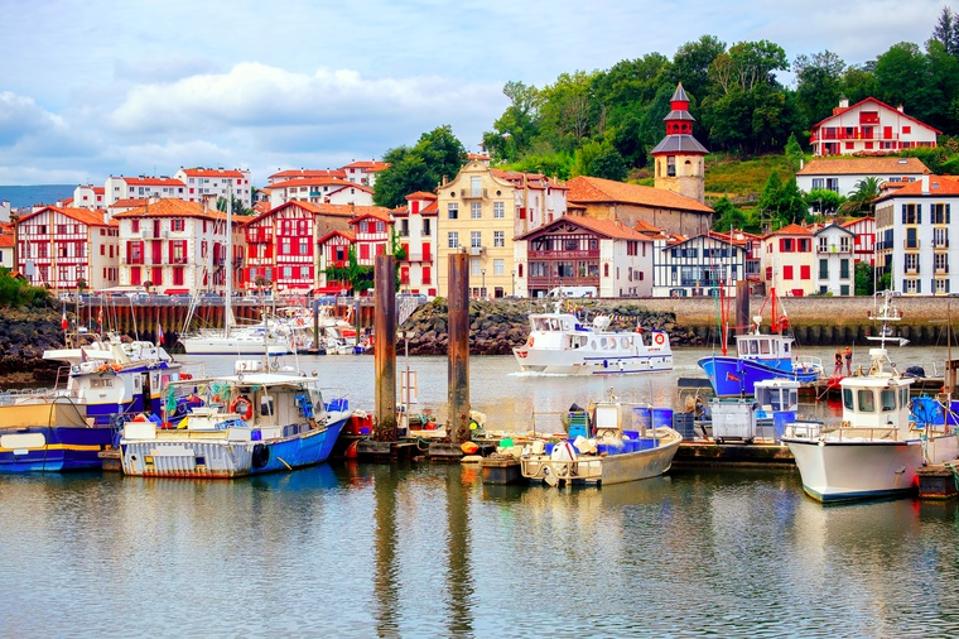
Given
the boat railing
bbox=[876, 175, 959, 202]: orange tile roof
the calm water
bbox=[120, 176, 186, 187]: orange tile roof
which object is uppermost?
bbox=[120, 176, 186, 187]: orange tile roof

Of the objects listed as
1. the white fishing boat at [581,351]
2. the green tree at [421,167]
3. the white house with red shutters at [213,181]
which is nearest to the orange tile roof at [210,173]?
the white house with red shutters at [213,181]

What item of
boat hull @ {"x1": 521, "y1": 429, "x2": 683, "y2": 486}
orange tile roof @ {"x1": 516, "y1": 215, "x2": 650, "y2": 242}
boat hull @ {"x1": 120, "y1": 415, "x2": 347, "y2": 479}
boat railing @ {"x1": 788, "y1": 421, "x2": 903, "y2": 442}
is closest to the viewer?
boat railing @ {"x1": 788, "y1": 421, "x2": 903, "y2": 442}

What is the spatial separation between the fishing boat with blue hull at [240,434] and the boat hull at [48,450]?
160 cm

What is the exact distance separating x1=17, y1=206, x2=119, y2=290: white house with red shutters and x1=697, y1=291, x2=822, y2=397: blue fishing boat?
76022mm

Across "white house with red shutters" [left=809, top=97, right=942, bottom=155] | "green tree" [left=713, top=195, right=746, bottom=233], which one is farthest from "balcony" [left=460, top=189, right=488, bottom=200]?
"white house with red shutters" [left=809, top=97, right=942, bottom=155]

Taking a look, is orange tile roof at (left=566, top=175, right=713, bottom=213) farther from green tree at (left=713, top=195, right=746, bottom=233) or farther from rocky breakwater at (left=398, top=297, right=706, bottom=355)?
rocky breakwater at (left=398, top=297, right=706, bottom=355)

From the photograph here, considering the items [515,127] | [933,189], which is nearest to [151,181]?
[515,127]

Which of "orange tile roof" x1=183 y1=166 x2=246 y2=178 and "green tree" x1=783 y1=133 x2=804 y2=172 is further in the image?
"orange tile roof" x1=183 y1=166 x2=246 y2=178

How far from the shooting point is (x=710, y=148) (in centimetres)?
13600

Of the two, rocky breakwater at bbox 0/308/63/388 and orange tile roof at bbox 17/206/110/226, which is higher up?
orange tile roof at bbox 17/206/110/226

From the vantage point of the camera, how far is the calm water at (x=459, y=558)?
2428cm

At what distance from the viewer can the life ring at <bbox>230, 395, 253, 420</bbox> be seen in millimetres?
36719

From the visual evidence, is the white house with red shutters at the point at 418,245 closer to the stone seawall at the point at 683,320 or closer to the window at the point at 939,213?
the stone seawall at the point at 683,320

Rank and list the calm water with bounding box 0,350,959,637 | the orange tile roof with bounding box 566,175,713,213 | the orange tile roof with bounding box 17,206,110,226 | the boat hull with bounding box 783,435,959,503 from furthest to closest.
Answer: the orange tile roof with bounding box 17,206,110,226, the orange tile roof with bounding box 566,175,713,213, the boat hull with bounding box 783,435,959,503, the calm water with bounding box 0,350,959,637
